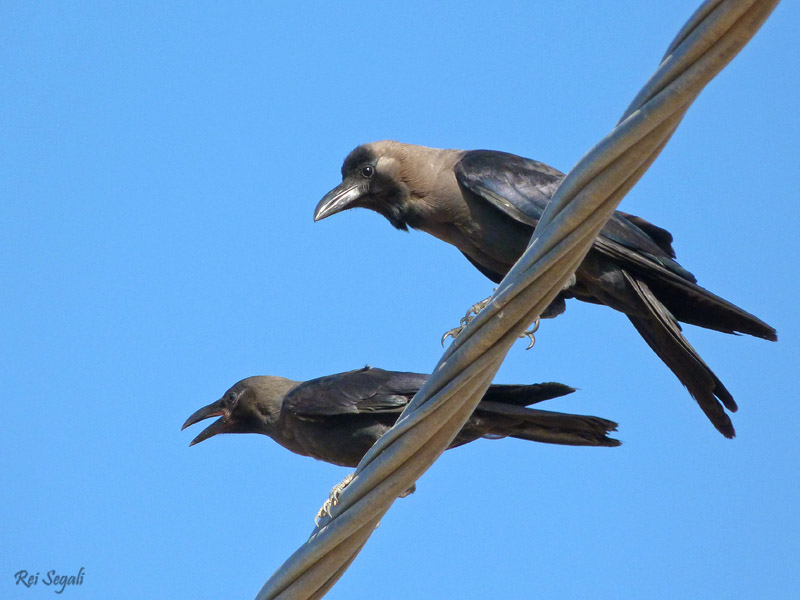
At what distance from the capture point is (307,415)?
6.02 metres

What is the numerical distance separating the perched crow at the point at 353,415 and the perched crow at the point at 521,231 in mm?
492

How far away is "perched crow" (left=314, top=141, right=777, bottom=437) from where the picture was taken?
465 centimetres

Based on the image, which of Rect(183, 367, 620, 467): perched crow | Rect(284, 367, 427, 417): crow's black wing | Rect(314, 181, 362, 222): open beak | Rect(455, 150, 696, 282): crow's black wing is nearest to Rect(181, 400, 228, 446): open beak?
Rect(183, 367, 620, 467): perched crow

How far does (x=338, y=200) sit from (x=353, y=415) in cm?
118

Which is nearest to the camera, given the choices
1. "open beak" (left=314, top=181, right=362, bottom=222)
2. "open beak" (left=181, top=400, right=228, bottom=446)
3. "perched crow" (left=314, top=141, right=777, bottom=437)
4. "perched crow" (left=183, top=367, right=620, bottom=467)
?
"perched crow" (left=314, top=141, right=777, bottom=437)

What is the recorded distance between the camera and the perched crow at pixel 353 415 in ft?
16.2

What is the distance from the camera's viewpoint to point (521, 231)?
199 inches

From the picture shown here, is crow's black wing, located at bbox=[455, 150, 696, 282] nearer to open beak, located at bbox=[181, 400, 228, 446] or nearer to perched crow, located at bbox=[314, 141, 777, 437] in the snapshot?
perched crow, located at bbox=[314, 141, 777, 437]

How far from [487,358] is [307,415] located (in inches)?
145

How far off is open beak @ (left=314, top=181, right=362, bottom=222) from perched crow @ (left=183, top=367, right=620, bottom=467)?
992 millimetres

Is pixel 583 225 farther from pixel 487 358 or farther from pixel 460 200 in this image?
pixel 460 200

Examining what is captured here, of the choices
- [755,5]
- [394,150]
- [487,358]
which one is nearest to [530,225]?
[394,150]

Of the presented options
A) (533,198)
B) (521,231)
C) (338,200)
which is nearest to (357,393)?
(338,200)

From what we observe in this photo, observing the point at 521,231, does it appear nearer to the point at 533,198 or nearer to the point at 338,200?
the point at 533,198
